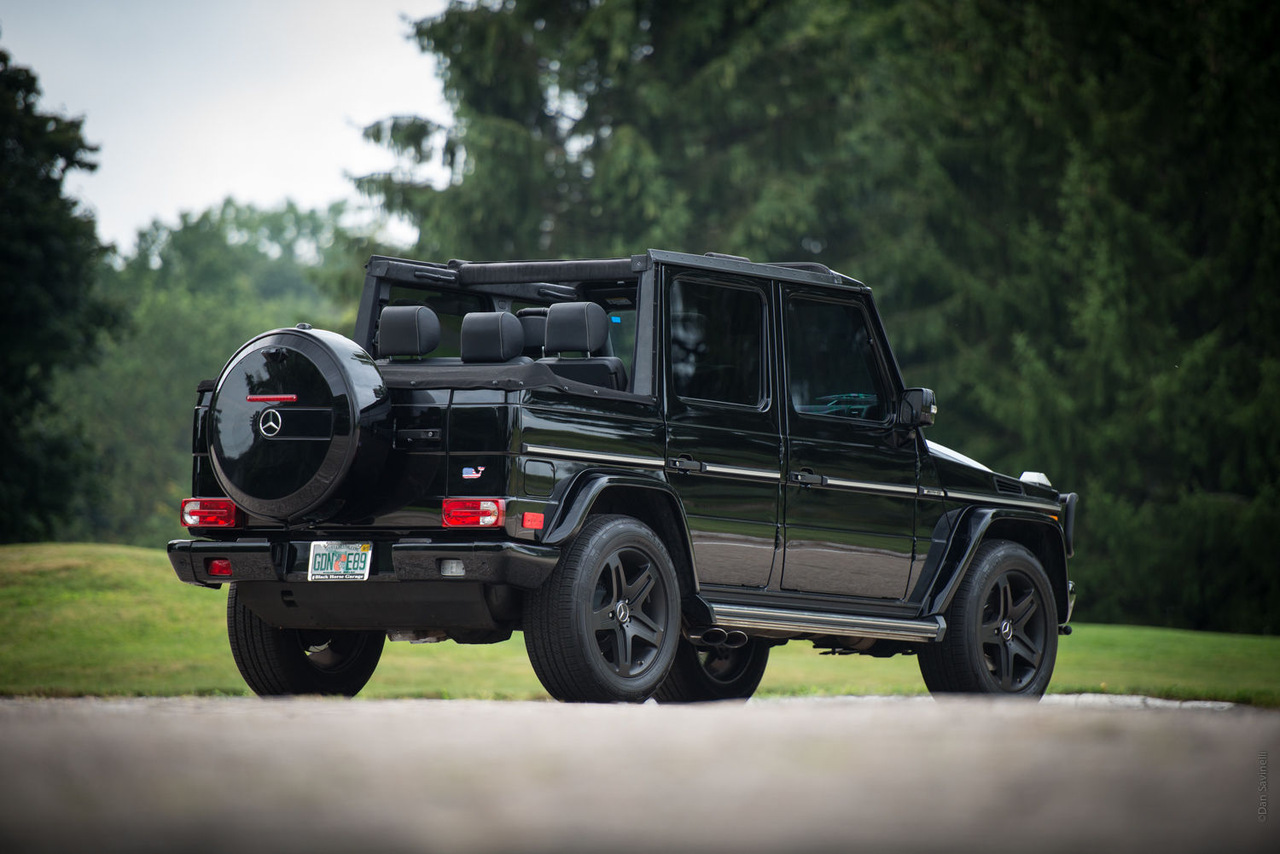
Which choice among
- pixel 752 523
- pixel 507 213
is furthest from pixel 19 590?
pixel 507 213

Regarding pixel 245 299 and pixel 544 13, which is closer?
pixel 544 13

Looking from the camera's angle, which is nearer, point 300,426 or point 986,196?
point 300,426

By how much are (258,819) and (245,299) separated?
83.0 meters

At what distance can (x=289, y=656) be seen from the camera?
27.2ft

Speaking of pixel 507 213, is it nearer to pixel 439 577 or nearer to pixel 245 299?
pixel 439 577

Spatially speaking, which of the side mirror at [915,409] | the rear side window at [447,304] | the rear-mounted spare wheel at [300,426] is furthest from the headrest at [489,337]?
the side mirror at [915,409]

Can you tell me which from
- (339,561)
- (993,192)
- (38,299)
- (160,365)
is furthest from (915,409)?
(160,365)

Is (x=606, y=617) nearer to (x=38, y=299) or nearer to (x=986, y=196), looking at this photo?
(x=986, y=196)

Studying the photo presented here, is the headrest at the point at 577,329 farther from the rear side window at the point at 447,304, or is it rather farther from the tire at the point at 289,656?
the tire at the point at 289,656

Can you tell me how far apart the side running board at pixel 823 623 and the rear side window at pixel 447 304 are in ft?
7.54

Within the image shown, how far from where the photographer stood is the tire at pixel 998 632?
9266 millimetres

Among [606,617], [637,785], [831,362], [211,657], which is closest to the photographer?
[637,785]

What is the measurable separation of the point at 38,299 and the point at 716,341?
29987mm

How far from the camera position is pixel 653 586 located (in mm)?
7559
